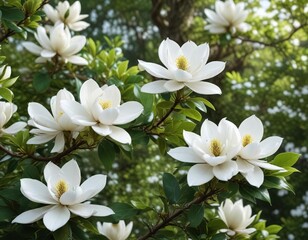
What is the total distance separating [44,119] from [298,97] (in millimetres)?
3196

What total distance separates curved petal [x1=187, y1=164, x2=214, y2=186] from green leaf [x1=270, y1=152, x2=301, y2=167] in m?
0.17

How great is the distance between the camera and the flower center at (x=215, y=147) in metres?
1.08

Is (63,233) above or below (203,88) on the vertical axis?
below

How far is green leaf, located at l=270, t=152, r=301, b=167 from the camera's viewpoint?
1.16 m

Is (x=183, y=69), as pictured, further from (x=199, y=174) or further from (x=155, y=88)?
(x=199, y=174)

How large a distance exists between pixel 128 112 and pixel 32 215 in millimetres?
280

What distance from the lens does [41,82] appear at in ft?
6.38

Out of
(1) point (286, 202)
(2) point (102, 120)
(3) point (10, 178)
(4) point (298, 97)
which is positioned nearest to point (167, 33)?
(4) point (298, 97)

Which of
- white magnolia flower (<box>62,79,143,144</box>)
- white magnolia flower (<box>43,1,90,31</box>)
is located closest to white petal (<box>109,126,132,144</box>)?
white magnolia flower (<box>62,79,143,144</box>)

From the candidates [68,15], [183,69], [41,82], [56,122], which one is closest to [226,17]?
[68,15]

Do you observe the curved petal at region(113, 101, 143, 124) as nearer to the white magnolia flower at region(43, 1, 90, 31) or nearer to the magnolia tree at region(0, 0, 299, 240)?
the magnolia tree at region(0, 0, 299, 240)

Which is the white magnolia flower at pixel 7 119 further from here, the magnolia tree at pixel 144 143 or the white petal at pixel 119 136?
the white petal at pixel 119 136

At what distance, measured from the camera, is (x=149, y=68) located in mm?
1138

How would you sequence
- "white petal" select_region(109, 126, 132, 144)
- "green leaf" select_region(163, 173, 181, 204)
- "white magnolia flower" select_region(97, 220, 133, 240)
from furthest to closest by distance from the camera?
1. "white magnolia flower" select_region(97, 220, 133, 240)
2. "green leaf" select_region(163, 173, 181, 204)
3. "white petal" select_region(109, 126, 132, 144)
